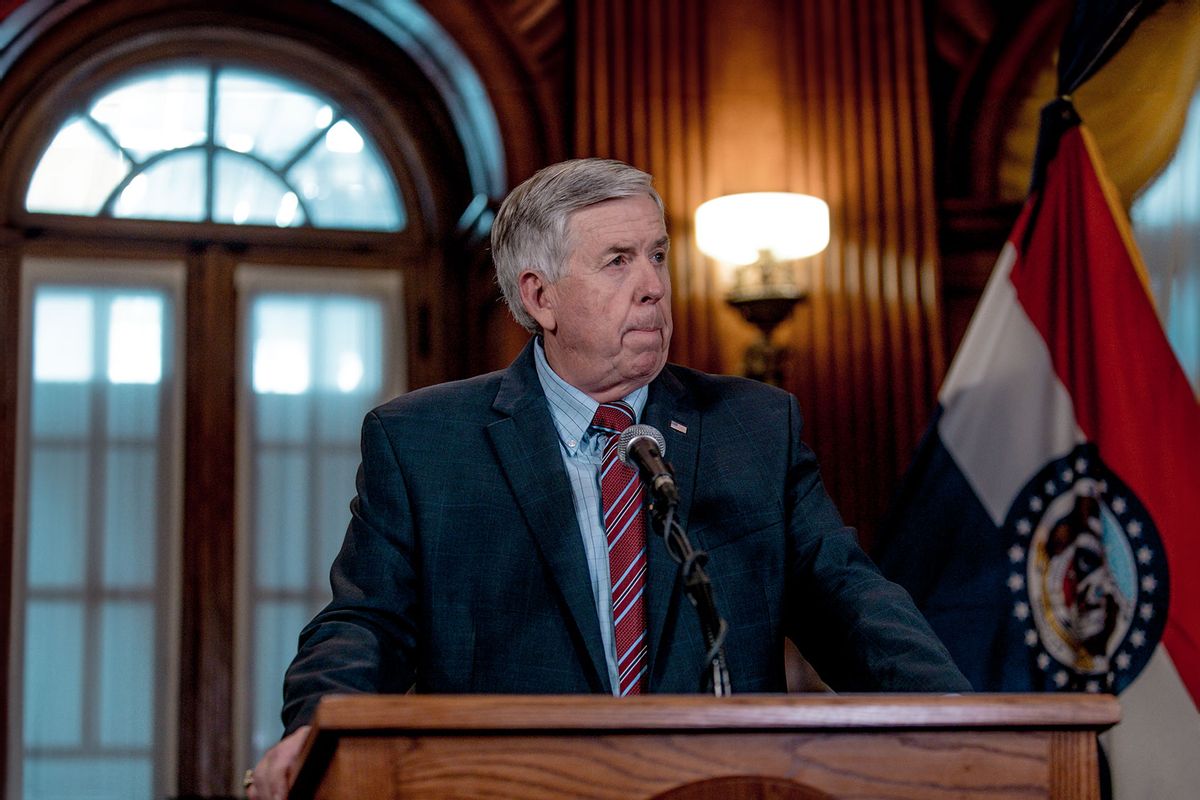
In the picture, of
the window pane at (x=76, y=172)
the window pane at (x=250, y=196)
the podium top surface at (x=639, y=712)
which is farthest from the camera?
the window pane at (x=250, y=196)

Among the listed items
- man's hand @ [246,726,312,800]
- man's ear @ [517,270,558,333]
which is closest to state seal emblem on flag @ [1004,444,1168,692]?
man's ear @ [517,270,558,333]

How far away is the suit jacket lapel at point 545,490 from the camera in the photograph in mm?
2160

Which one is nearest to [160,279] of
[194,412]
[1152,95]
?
[194,412]

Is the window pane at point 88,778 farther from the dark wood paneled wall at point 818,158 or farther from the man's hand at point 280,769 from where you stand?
the man's hand at point 280,769

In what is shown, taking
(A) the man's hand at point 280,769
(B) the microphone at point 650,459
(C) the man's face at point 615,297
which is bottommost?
(A) the man's hand at point 280,769

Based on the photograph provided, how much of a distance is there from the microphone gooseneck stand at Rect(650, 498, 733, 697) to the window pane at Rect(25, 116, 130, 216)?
341 centimetres

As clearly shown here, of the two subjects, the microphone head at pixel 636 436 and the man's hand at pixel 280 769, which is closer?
the man's hand at pixel 280 769

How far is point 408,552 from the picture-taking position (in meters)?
2.27

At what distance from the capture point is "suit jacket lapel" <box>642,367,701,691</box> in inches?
84.7

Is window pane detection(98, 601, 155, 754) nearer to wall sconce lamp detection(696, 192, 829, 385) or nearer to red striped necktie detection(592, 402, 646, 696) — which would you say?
wall sconce lamp detection(696, 192, 829, 385)

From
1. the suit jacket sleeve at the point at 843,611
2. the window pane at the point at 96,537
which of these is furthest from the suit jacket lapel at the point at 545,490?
the window pane at the point at 96,537

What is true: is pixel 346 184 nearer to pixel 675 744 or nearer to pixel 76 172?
pixel 76 172

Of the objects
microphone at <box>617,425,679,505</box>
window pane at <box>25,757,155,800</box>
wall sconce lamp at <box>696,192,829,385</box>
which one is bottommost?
window pane at <box>25,757,155,800</box>

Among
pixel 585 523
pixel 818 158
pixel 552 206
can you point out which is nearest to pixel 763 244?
pixel 818 158
